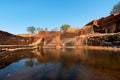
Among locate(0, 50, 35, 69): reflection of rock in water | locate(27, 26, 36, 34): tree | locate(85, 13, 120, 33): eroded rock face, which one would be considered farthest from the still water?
locate(27, 26, 36, 34): tree

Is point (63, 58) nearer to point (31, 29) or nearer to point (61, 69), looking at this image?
point (61, 69)

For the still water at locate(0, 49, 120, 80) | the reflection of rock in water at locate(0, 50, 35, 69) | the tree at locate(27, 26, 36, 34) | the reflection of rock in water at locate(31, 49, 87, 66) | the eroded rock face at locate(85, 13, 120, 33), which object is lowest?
the still water at locate(0, 49, 120, 80)

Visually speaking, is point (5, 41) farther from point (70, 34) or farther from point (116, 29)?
point (70, 34)

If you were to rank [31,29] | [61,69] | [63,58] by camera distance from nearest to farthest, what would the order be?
1. [61,69]
2. [63,58]
3. [31,29]

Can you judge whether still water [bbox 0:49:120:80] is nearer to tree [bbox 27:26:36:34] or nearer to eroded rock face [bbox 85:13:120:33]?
eroded rock face [bbox 85:13:120:33]

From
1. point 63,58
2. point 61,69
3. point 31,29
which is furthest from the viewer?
point 31,29

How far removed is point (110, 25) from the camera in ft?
80.9

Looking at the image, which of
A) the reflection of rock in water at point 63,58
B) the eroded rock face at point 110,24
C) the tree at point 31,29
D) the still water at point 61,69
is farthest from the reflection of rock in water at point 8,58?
the tree at point 31,29

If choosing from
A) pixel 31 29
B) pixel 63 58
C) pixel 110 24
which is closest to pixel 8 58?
pixel 63 58

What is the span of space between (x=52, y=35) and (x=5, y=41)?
201ft

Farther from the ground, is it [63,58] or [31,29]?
[31,29]

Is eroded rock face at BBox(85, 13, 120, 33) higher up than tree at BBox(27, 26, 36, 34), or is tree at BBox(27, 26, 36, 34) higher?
A: tree at BBox(27, 26, 36, 34)

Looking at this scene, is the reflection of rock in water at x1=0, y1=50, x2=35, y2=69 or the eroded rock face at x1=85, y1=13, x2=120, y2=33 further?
the eroded rock face at x1=85, y1=13, x2=120, y2=33

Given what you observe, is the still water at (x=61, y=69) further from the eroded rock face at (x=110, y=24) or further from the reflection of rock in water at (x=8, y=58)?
the eroded rock face at (x=110, y=24)
